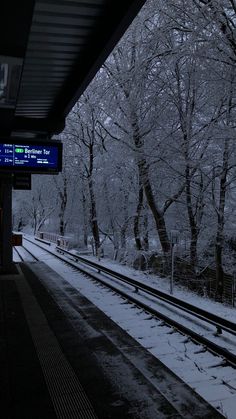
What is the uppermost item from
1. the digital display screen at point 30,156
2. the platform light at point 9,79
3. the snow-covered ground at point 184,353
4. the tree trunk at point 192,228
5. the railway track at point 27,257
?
the platform light at point 9,79

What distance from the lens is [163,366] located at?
6738 mm

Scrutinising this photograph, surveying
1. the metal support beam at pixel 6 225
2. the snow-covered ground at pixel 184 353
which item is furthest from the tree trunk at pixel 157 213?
the snow-covered ground at pixel 184 353

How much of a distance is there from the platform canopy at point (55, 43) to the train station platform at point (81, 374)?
4470mm

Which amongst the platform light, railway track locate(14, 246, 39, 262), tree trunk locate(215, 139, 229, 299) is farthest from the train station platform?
railway track locate(14, 246, 39, 262)

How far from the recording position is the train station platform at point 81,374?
17.3ft

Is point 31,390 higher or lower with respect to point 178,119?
lower

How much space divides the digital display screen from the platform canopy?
107 centimetres

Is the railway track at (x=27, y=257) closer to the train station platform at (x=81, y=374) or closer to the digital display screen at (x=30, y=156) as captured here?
the digital display screen at (x=30, y=156)

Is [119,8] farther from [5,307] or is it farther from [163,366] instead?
[5,307]

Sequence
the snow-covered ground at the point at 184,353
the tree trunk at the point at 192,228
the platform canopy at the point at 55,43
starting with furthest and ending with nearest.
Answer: the tree trunk at the point at 192,228 → the snow-covered ground at the point at 184,353 → the platform canopy at the point at 55,43

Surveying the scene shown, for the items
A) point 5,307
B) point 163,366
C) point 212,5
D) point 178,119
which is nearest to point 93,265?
point 178,119

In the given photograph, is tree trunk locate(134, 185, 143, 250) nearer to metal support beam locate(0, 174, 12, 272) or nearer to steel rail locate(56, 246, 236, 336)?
metal support beam locate(0, 174, 12, 272)

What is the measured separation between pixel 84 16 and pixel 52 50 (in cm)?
145

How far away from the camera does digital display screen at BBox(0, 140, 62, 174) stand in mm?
12133
